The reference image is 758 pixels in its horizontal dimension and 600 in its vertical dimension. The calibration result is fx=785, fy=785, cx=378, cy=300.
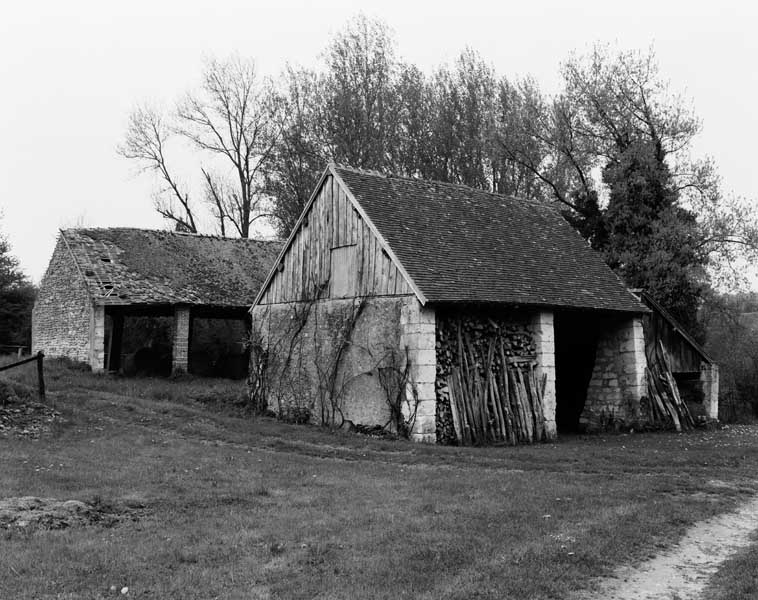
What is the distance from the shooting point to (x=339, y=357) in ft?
61.8

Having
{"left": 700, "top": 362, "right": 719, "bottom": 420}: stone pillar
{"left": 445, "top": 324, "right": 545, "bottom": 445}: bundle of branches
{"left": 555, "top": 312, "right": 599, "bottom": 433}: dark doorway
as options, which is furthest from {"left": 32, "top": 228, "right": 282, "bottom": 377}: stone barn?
{"left": 700, "top": 362, "right": 719, "bottom": 420}: stone pillar

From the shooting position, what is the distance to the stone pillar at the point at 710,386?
23547 mm

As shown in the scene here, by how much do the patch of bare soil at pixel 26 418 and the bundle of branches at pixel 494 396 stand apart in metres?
8.36

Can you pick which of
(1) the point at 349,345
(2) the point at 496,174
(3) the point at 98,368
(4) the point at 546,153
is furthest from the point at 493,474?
(2) the point at 496,174

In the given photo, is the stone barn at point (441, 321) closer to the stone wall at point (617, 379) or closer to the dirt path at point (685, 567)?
the stone wall at point (617, 379)

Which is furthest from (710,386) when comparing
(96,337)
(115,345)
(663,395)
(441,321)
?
(115,345)

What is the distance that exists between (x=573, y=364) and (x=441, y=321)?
259 inches

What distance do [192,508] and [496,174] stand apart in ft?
94.9

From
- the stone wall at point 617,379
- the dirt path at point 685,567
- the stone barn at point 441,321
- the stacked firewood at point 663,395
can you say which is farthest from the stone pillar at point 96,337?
the dirt path at point 685,567

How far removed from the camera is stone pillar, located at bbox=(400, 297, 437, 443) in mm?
16328

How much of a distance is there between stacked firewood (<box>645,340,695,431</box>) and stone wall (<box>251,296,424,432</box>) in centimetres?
760

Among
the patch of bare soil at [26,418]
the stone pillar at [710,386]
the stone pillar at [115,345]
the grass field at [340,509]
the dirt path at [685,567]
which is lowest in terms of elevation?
the dirt path at [685,567]

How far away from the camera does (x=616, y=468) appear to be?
525 inches

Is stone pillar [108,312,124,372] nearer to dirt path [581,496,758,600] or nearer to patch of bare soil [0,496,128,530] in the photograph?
patch of bare soil [0,496,128,530]
